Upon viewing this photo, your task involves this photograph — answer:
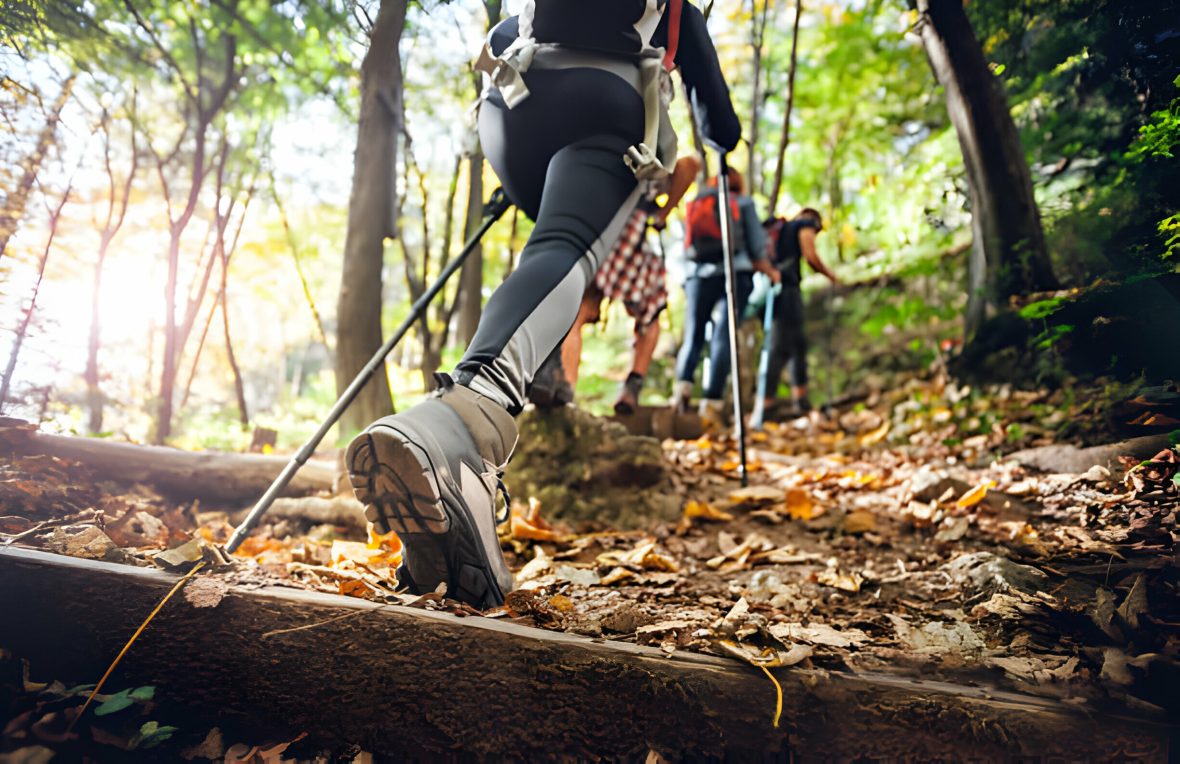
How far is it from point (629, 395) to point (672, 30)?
9.04 feet

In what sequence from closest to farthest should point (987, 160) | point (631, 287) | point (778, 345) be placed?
point (987, 160)
point (631, 287)
point (778, 345)

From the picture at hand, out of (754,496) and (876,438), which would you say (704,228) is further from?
(754,496)

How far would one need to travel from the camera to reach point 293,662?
3.21 ft

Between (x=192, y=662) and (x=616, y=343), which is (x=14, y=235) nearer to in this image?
(x=192, y=662)

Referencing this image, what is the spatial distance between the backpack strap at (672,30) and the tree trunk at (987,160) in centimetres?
125

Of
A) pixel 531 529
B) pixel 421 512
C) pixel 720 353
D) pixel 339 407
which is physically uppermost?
pixel 720 353

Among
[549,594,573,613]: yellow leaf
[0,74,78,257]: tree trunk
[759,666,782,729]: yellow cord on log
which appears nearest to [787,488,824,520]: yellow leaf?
[549,594,573,613]: yellow leaf

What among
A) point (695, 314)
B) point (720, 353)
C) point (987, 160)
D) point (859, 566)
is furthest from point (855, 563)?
point (695, 314)

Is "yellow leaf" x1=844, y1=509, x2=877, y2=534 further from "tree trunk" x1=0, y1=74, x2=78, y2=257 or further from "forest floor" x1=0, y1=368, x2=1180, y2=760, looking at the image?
"tree trunk" x1=0, y1=74, x2=78, y2=257

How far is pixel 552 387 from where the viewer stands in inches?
115

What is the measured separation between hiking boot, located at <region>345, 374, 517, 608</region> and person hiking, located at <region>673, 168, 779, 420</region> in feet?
14.0

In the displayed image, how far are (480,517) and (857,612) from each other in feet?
3.26

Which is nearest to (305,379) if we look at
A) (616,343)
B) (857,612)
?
(857,612)

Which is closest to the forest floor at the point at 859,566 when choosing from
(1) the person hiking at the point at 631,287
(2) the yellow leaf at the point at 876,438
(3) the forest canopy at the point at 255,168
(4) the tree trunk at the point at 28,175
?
(3) the forest canopy at the point at 255,168
